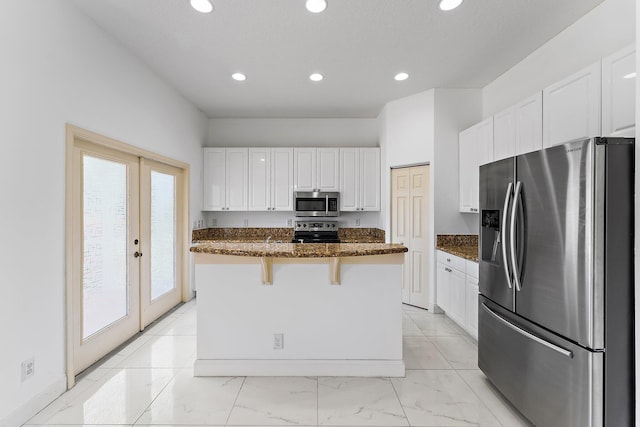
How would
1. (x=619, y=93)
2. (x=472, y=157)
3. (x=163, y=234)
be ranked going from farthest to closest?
(x=163, y=234) → (x=472, y=157) → (x=619, y=93)

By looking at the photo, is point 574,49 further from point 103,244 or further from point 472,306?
point 103,244

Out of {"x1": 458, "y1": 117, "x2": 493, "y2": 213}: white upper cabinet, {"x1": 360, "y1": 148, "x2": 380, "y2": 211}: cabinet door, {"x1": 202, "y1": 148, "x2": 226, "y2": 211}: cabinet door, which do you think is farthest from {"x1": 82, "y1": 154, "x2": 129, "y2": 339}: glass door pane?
{"x1": 458, "y1": 117, "x2": 493, "y2": 213}: white upper cabinet

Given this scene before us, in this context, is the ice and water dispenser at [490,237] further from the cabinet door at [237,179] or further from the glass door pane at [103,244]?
the cabinet door at [237,179]

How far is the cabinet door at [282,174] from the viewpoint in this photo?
4996 mm

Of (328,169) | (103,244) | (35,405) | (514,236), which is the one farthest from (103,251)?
(514,236)

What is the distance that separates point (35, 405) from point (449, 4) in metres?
3.96

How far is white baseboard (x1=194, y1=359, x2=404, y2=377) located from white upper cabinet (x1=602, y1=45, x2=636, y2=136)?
2.18 metres

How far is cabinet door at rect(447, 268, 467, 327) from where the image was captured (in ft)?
10.9

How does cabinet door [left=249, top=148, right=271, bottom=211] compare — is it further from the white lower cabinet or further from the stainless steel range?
the white lower cabinet

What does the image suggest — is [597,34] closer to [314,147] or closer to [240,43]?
[240,43]

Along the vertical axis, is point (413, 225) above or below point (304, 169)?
below

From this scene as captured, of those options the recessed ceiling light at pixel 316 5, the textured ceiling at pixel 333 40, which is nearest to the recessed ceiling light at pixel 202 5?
the textured ceiling at pixel 333 40

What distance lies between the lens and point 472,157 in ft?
12.2

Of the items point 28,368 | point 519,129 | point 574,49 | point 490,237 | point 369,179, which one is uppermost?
point 574,49
